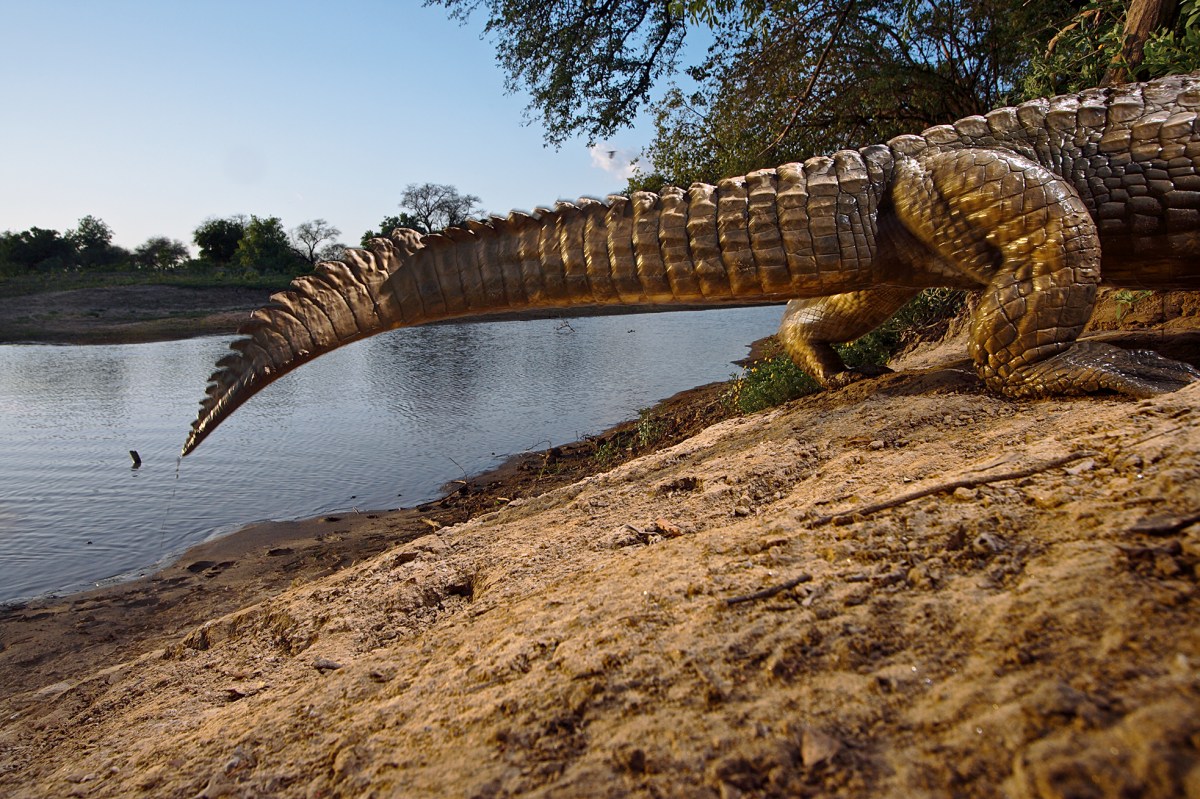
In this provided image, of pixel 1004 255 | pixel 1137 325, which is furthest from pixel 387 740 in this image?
pixel 1137 325

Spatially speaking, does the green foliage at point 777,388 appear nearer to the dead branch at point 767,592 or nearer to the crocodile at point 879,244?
the crocodile at point 879,244

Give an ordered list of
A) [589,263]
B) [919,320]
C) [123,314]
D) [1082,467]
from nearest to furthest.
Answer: [1082,467]
[589,263]
[919,320]
[123,314]

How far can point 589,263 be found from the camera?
3.58 m

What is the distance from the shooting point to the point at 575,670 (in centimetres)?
164

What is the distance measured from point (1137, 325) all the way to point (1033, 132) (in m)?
1.80

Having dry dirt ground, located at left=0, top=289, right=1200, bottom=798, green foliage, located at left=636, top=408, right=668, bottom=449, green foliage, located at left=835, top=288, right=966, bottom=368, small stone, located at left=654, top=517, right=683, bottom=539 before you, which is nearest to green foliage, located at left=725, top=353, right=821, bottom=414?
green foliage, located at left=636, top=408, right=668, bottom=449

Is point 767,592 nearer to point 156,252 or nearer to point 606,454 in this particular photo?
point 606,454

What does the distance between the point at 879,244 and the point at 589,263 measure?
1391mm

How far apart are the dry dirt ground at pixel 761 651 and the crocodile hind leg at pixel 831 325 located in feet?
4.59

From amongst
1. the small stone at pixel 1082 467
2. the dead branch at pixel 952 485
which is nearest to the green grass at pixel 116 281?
the dead branch at pixel 952 485

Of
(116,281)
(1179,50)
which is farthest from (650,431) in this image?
(116,281)

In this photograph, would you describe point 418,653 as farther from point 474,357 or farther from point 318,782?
point 474,357

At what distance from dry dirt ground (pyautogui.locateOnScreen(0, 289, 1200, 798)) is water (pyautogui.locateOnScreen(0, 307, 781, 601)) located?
10.8 feet

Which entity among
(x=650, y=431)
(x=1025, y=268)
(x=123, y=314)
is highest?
(x=123, y=314)
